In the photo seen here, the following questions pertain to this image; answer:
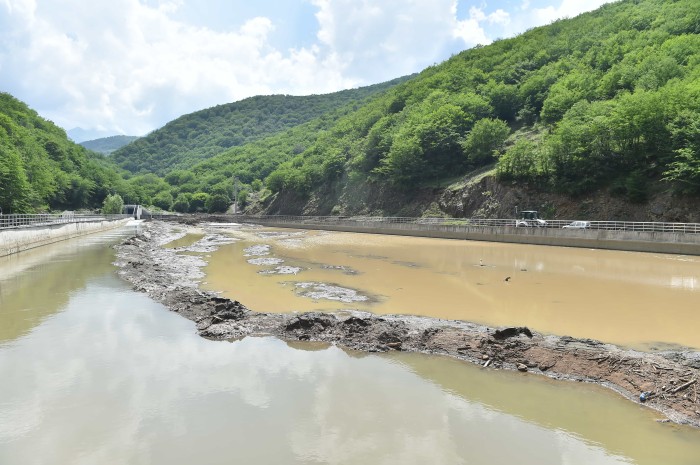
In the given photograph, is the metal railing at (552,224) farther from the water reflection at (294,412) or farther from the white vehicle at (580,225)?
the water reflection at (294,412)

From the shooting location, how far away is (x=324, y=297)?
1481cm

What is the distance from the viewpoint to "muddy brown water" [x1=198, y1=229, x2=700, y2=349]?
38.7ft

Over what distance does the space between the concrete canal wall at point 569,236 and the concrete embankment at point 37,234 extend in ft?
123

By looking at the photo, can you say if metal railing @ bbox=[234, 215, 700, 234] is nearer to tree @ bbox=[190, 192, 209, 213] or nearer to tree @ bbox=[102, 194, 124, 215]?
tree @ bbox=[102, 194, 124, 215]

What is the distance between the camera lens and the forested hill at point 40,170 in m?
55.5

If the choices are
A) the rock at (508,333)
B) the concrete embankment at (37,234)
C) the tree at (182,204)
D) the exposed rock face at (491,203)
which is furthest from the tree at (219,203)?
the rock at (508,333)

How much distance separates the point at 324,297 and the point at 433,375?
24.7ft

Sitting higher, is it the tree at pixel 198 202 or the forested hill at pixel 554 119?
the forested hill at pixel 554 119

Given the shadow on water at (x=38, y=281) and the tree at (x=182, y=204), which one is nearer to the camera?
the shadow on water at (x=38, y=281)

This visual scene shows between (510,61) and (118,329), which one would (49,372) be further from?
(510,61)

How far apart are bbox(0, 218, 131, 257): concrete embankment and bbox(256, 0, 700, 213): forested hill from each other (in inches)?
1779

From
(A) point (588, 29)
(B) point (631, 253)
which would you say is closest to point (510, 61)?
(A) point (588, 29)

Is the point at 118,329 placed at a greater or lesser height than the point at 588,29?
lesser

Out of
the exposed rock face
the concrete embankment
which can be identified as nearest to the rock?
the concrete embankment
